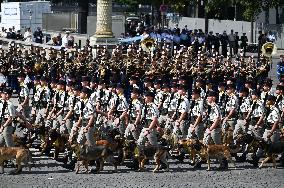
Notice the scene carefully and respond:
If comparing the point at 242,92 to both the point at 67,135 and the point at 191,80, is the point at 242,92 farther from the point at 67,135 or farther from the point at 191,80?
the point at 191,80

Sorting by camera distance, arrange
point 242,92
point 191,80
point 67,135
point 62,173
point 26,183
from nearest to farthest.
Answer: point 26,183 → point 62,173 → point 67,135 → point 242,92 → point 191,80

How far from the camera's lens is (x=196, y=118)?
942 inches

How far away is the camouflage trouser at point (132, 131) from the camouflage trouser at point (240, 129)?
2.87 meters

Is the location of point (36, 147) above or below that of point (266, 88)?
below

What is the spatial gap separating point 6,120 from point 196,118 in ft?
17.8

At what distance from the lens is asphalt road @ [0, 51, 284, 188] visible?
68.8 feet

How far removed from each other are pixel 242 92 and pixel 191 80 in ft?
28.8

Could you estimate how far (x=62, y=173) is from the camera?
22.3 m

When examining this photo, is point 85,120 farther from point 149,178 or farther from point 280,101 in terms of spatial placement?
point 280,101

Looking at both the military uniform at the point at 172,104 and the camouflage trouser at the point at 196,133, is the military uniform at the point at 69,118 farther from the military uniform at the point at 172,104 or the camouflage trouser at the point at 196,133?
the camouflage trouser at the point at 196,133

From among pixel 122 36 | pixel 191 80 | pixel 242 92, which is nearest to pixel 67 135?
pixel 242 92

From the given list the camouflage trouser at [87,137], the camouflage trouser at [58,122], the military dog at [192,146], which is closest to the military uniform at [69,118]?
the camouflage trouser at [58,122]

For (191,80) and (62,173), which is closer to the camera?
(62,173)

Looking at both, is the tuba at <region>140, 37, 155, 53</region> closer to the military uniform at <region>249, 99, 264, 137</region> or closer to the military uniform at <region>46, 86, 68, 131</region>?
the military uniform at <region>46, 86, 68, 131</region>
